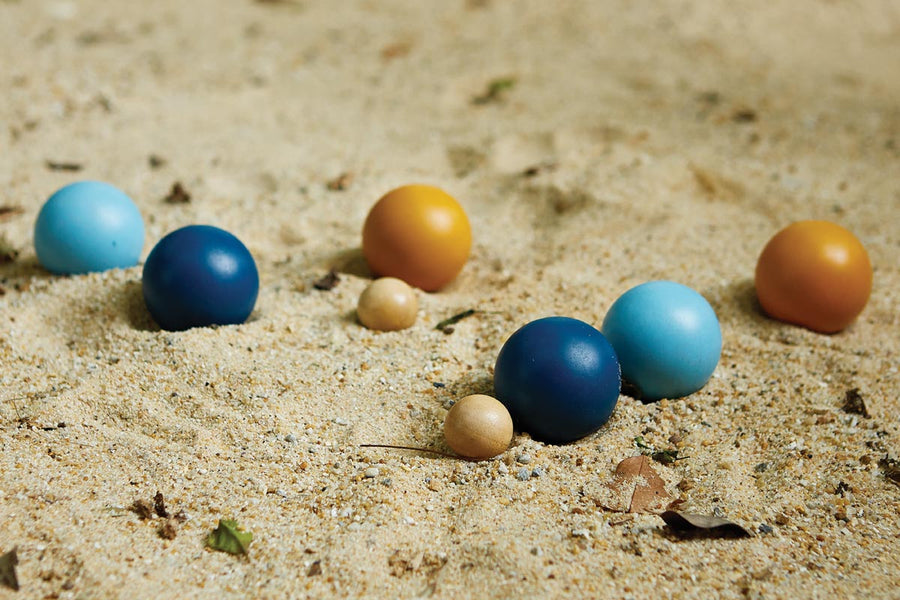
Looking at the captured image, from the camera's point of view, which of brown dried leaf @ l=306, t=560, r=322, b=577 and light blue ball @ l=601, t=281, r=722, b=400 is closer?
brown dried leaf @ l=306, t=560, r=322, b=577

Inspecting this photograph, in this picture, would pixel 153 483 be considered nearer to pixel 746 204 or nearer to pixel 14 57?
pixel 746 204

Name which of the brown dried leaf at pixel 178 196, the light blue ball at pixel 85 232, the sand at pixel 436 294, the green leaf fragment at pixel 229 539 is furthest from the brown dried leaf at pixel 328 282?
the green leaf fragment at pixel 229 539

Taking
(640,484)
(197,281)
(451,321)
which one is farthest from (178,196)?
(640,484)

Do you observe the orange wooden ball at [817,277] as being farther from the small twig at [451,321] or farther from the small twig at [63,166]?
the small twig at [63,166]

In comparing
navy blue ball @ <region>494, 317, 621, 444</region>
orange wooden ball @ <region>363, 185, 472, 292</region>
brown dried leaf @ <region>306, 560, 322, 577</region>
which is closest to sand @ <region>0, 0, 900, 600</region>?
brown dried leaf @ <region>306, 560, 322, 577</region>

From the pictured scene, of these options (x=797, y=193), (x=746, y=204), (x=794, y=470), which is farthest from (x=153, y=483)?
(x=797, y=193)

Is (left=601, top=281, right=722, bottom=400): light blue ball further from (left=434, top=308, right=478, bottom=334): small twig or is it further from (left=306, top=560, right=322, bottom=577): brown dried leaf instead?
(left=306, top=560, right=322, bottom=577): brown dried leaf
